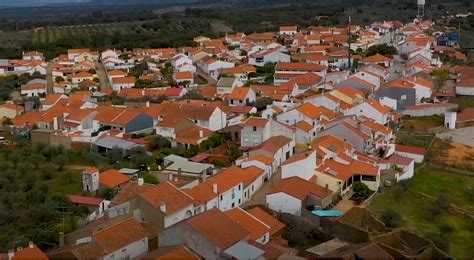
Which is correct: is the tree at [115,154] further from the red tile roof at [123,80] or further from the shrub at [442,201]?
the red tile roof at [123,80]

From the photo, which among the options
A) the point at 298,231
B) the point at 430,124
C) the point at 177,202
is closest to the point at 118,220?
the point at 177,202

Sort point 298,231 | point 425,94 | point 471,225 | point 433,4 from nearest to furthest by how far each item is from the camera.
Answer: point 298,231 → point 471,225 → point 425,94 → point 433,4

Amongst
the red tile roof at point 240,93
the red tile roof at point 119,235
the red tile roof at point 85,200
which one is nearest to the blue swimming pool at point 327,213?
the red tile roof at point 119,235

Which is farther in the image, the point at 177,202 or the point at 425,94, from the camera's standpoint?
the point at 425,94

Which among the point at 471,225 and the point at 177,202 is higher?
the point at 177,202

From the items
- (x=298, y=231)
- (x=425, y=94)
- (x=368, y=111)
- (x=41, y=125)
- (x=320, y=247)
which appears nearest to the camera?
(x=320, y=247)

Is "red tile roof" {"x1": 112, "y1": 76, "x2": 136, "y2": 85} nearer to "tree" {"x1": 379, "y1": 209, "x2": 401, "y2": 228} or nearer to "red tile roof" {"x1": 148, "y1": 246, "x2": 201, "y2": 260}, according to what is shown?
"tree" {"x1": 379, "y1": 209, "x2": 401, "y2": 228}

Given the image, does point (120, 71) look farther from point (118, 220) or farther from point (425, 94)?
point (118, 220)
